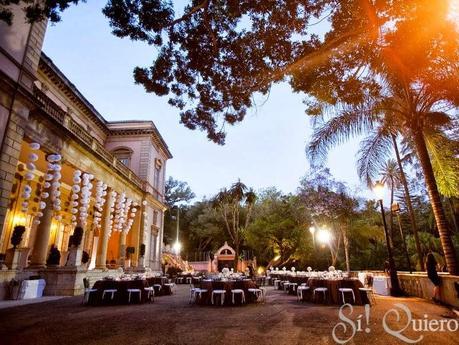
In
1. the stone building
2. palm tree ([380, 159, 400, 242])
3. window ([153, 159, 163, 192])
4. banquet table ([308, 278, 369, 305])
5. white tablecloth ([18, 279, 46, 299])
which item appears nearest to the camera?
banquet table ([308, 278, 369, 305])

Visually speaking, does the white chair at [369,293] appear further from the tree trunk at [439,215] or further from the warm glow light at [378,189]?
the warm glow light at [378,189]

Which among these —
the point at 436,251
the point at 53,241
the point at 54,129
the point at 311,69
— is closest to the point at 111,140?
the point at 53,241

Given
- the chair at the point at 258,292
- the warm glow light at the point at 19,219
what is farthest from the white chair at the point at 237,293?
A: the warm glow light at the point at 19,219

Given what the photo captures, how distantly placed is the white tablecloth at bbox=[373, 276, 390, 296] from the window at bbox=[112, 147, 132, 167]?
20707 mm

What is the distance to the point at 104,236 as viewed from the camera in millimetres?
17734

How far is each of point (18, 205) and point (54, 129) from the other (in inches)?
213

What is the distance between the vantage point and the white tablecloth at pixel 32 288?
36.0 ft

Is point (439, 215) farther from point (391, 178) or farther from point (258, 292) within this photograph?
point (391, 178)

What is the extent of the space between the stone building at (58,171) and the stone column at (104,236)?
2.4 inches

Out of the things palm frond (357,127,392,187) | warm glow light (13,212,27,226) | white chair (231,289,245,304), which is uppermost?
palm frond (357,127,392,187)

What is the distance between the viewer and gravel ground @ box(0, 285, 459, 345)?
5.05m

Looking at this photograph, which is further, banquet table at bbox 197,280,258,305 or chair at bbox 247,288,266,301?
chair at bbox 247,288,266,301

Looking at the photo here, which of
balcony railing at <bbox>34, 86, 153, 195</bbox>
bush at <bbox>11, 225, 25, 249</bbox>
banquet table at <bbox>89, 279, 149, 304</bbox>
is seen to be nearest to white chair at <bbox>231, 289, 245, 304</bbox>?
banquet table at <bbox>89, 279, 149, 304</bbox>

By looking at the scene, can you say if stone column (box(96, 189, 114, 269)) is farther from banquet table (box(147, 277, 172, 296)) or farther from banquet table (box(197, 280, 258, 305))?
banquet table (box(197, 280, 258, 305))
